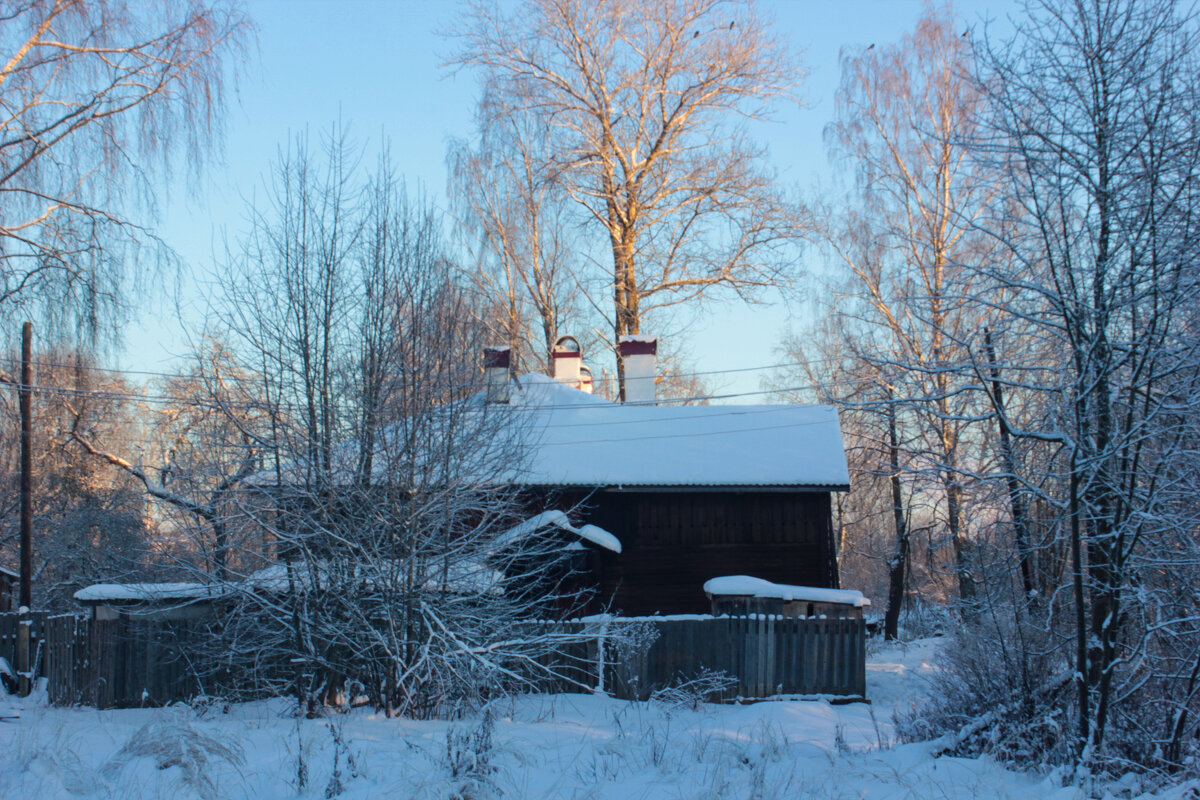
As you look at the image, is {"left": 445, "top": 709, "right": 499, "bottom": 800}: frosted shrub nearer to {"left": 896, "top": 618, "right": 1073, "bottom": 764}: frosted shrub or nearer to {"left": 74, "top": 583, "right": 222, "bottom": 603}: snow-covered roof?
{"left": 896, "top": 618, "right": 1073, "bottom": 764}: frosted shrub

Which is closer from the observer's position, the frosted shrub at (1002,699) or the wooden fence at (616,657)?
the frosted shrub at (1002,699)

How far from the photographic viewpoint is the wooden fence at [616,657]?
11.5m

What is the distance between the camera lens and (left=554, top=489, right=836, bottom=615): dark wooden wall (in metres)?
15.9

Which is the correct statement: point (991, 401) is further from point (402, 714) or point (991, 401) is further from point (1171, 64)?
point (402, 714)

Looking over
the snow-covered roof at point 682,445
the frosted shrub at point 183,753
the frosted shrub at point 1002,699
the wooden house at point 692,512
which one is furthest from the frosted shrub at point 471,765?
the wooden house at point 692,512

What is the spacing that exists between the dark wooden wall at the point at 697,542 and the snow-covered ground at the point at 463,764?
696 cm

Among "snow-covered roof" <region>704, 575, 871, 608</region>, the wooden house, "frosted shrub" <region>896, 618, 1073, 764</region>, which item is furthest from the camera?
the wooden house

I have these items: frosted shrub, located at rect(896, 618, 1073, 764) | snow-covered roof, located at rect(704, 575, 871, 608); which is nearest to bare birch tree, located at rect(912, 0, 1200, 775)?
frosted shrub, located at rect(896, 618, 1073, 764)

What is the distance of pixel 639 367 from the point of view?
1952 cm

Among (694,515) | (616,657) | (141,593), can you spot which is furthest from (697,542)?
(141,593)

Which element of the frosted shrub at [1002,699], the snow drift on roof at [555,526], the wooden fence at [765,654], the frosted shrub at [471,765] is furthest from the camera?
the wooden fence at [765,654]

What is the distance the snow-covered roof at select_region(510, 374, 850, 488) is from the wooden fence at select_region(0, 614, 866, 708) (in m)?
3.03

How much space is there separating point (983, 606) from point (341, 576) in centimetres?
642

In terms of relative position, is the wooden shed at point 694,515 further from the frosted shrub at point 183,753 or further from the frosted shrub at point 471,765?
the frosted shrub at point 183,753
